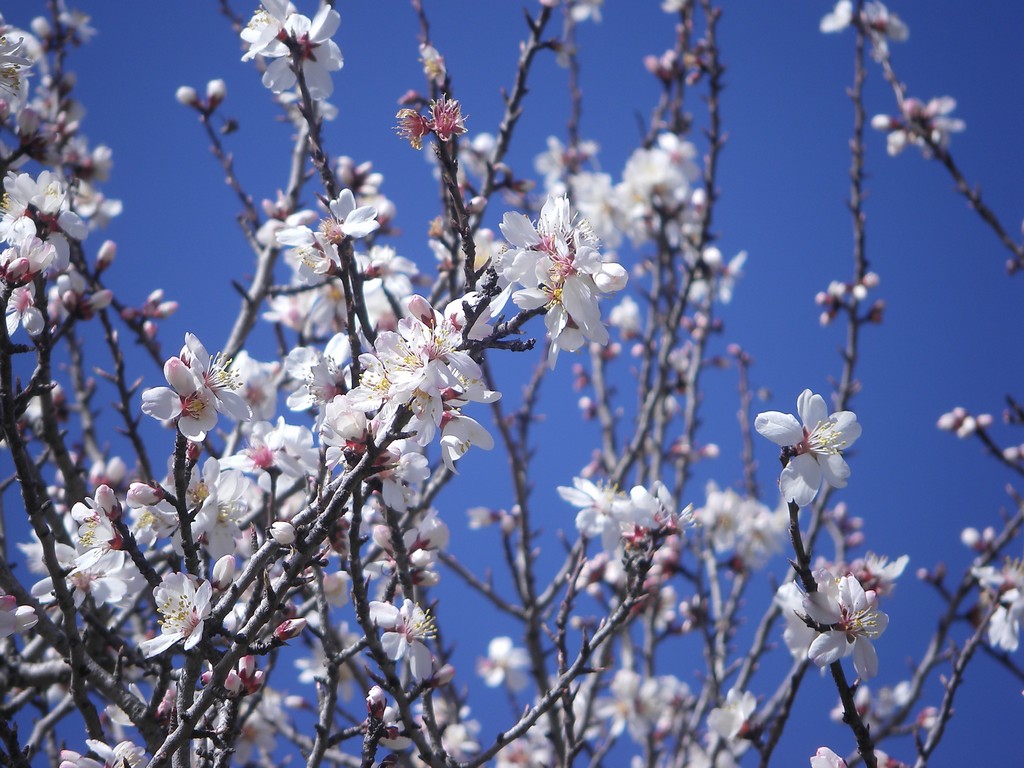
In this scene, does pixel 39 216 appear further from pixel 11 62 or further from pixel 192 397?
pixel 192 397

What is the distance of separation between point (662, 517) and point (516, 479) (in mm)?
1233

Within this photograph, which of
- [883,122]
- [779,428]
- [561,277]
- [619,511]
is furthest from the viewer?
[883,122]

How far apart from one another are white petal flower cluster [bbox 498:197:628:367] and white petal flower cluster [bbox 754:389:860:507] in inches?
17.6

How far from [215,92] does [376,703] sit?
257 centimetres

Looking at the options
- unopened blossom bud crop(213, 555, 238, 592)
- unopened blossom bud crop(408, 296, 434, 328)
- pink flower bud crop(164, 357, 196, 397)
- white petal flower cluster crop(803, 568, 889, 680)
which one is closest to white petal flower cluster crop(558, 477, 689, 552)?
white petal flower cluster crop(803, 568, 889, 680)

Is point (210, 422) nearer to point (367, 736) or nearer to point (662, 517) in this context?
point (367, 736)

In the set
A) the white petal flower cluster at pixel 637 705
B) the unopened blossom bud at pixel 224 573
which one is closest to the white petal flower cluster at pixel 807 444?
the unopened blossom bud at pixel 224 573

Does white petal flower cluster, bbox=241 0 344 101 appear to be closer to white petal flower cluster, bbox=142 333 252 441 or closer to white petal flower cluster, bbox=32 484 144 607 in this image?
white petal flower cluster, bbox=142 333 252 441

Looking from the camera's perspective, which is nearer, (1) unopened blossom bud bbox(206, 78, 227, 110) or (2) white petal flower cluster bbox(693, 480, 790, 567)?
(1) unopened blossom bud bbox(206, 78, 227, 110)

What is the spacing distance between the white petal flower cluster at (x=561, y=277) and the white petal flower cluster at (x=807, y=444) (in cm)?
45

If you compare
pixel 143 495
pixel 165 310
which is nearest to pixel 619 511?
pixel 143 495

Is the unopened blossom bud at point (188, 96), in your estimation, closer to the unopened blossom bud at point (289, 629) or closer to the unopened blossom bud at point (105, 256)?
the unopened blossom bud at point (105, 256)

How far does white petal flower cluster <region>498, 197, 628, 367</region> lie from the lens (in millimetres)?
1425

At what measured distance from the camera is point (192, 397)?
59.7 inches
